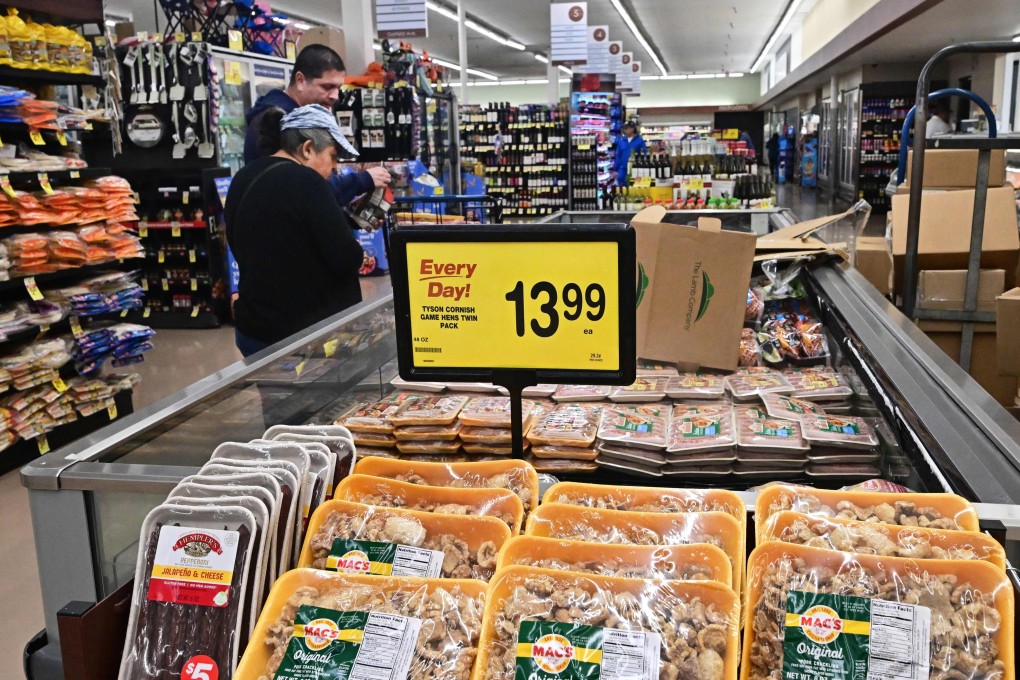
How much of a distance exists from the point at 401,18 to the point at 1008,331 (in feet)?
22.0

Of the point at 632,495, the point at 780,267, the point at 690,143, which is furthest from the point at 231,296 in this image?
the point at 632,495

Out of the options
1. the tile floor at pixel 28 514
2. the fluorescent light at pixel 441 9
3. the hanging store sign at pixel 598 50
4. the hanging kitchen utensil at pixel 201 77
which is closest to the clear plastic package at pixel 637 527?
the tile floor at pixel 28 514

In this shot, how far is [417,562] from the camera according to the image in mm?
1166

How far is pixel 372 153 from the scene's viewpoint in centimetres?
835

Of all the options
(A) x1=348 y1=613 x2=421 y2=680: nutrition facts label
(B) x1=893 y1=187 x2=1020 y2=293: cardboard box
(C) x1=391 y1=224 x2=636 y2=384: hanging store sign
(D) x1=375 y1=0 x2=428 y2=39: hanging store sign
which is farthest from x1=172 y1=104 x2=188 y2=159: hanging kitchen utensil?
(A) x1=348 y1=613 x2=421 y2=680: nutrition facts label

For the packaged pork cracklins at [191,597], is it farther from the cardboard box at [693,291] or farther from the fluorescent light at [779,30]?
Result: the fluorescent light at [779,30]

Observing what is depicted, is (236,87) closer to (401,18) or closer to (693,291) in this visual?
(401,18)

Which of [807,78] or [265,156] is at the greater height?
[807,78]

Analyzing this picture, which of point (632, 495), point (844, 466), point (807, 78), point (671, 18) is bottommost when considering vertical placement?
point (844, 466)

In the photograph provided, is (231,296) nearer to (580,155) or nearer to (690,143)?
(690,143)

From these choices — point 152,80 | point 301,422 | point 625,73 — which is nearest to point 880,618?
point 301,422

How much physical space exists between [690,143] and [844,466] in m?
7.40

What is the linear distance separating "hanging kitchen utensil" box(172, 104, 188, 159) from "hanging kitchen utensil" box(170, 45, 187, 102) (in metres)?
0.07

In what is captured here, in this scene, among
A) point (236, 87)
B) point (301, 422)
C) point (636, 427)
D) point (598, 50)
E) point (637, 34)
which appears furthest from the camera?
point (637, 34)
